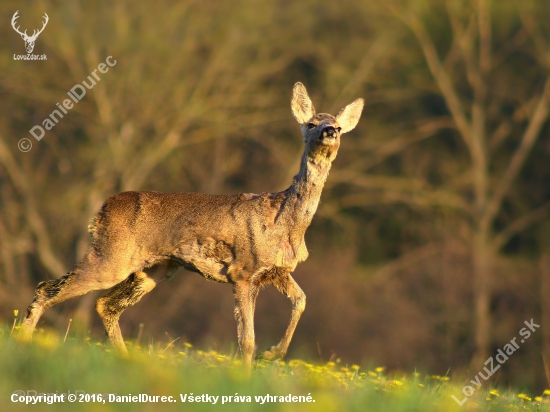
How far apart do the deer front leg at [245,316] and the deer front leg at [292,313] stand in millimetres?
222

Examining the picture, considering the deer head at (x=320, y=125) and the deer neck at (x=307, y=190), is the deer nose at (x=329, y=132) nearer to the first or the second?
the deer head at (x=320, y=125)

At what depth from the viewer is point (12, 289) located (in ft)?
90.9

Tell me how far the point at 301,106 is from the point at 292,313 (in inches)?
84.9

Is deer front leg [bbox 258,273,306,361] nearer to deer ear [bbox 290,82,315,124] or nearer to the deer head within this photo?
the deer head

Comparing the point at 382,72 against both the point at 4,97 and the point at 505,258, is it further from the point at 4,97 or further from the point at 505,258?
the point at 4,97

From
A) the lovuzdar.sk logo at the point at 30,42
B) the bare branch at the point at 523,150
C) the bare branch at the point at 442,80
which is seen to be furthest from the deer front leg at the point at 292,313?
the bare branch at the point at 442,80

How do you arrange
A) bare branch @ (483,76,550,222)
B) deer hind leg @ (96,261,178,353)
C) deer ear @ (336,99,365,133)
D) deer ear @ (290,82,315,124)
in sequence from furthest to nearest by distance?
1. bare branch @ (483,76,550,222)
2. deer ear @ (336,99,365,133)
3. deer ear @ (290,82,315,124)
4. deer hind leg @ (96,261,178,353)

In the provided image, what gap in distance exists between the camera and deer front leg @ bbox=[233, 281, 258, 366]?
916cm

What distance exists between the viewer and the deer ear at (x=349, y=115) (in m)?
10.6

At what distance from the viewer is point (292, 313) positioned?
9578mm

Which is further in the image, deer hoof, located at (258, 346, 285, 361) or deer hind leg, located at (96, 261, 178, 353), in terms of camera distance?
deer hind leg, located at (96, 261, 178, 353)

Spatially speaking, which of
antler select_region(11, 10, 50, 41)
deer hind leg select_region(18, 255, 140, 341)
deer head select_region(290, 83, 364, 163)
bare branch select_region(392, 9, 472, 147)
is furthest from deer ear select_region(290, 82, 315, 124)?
bare branch select_region(392, 9, 472, 147)

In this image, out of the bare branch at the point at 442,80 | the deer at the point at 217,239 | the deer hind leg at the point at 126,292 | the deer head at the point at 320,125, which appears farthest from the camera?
the bare branch at the point at 442,80

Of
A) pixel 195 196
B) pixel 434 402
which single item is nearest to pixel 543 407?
pixel 434 402
